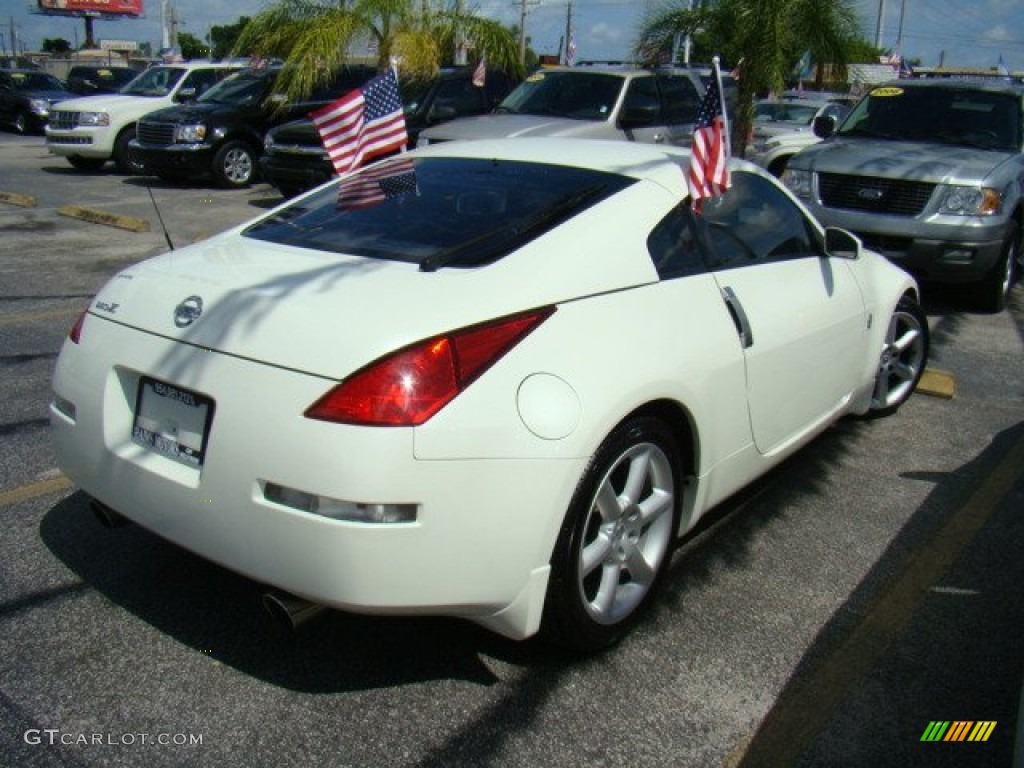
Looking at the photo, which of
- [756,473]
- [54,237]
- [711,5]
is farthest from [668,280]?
[711,5]

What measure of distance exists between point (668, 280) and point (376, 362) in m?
1.18

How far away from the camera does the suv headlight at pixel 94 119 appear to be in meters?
16.4

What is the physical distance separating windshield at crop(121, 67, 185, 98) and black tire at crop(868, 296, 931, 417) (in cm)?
1495

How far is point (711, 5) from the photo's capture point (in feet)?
38.9

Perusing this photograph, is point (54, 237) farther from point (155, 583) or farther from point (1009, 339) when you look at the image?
point (1009, 339)

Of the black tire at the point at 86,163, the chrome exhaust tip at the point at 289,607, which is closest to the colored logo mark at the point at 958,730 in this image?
the chrome exhaust tip at the point at 289,607

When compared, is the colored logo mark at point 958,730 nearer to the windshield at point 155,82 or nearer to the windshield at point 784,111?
the windshield at point 784,111

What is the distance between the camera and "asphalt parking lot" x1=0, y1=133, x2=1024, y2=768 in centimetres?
264

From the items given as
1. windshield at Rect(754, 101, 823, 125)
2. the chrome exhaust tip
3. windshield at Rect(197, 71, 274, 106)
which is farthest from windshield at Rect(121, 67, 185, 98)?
the chrome exhaust tip

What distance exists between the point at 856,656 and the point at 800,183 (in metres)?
6.04

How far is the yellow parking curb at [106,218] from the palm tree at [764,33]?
21.5 feet

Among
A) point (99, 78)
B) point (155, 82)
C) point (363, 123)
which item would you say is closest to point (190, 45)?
point (99, 78)

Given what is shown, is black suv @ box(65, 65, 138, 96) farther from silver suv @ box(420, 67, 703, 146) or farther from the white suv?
silver suv @ box(420, 67, 703, 146)

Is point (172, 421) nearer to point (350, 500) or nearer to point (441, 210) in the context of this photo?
point (350, 500)
